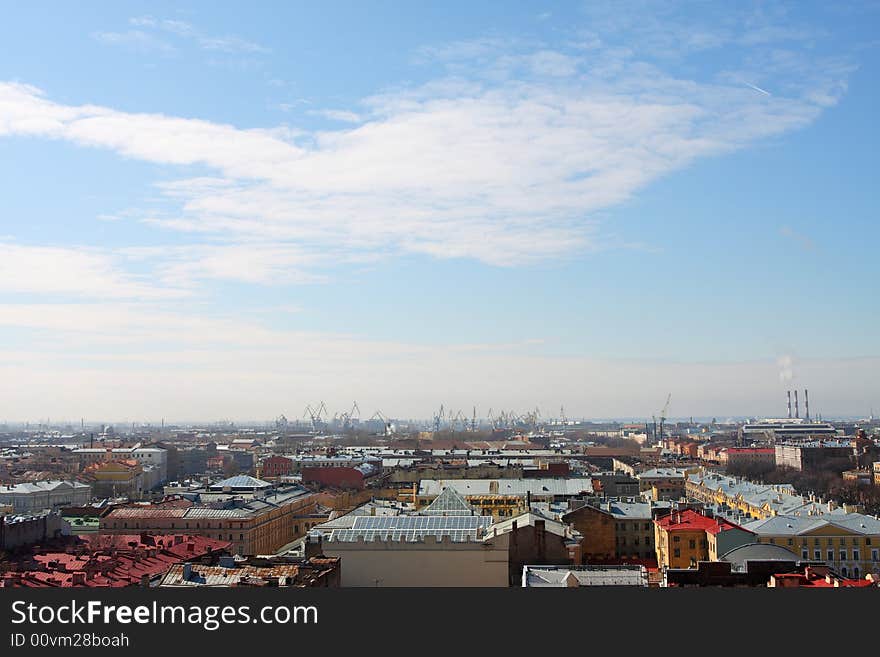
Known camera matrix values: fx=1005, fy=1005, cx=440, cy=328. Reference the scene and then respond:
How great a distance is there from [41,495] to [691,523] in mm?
43556

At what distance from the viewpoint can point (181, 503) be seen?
46000 mm

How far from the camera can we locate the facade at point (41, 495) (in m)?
61.1

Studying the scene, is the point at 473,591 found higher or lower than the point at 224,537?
higher

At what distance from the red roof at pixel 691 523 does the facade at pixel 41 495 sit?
3747cm

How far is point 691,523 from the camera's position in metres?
35.6

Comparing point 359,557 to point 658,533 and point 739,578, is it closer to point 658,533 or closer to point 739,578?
point 739,578

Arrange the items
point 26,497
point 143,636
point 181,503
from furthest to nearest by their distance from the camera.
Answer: point 26,497
point 181,503
point 143,636

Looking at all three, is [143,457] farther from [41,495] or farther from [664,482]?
[664,482]

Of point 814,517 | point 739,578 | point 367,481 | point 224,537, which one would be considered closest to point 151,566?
point 224,537

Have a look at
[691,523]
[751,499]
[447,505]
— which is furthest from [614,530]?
[751,499]

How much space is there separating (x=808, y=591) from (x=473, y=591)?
5.36 m

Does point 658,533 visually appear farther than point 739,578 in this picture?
Yes

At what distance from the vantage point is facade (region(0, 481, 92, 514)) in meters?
61.1

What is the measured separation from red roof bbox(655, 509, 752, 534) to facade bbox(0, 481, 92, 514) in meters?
37.5
